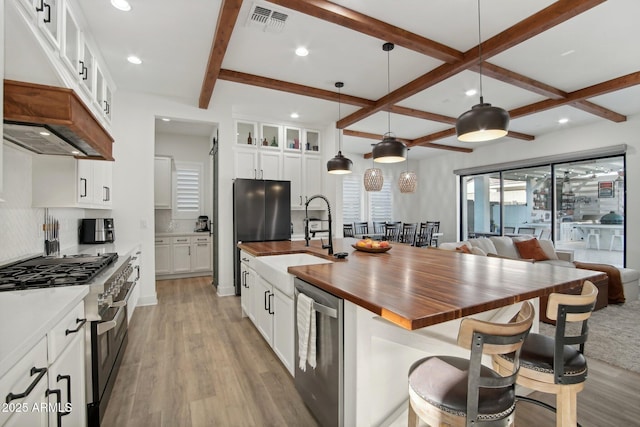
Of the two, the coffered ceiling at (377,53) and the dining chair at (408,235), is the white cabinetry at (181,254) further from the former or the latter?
the dining chair at (408,235)

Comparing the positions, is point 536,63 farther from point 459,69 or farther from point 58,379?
point 58,379

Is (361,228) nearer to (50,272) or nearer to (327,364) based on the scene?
(327,364)

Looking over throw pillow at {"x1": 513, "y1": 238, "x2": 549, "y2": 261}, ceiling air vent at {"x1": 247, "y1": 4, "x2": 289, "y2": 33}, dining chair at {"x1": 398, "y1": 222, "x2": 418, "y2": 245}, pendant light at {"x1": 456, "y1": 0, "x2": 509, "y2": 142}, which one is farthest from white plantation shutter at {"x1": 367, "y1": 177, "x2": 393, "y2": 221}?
pendant light at {"x1": 456, "y1": 0, "x2": 509, "y2": 142}

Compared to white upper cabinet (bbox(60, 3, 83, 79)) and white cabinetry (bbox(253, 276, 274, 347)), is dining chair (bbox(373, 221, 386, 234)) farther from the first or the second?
white upper cabinet (bbox(60, 3, 83, 79))

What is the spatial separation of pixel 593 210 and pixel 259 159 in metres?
6.55

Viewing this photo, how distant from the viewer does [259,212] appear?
4828 mm

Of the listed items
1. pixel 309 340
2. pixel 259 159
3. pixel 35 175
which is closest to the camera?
pixel 309 340

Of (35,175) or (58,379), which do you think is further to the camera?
(35,175)

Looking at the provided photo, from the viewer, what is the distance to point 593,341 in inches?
118

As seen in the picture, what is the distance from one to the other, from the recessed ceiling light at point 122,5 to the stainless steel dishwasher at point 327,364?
2675 millimetres

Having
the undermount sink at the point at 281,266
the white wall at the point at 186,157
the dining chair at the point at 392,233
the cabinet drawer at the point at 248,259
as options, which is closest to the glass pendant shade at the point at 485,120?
the undermount sink at the point at 281,266

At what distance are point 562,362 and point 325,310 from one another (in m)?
1.07

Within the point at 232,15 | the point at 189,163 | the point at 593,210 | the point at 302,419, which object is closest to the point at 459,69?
the point at 232,15

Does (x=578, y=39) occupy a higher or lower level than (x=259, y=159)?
higher
